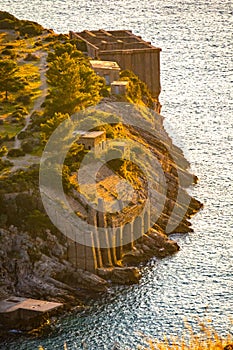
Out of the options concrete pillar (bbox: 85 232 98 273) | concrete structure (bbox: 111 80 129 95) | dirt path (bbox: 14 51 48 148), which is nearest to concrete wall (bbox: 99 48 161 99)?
dirt path (bbox: 14 51 48 148)

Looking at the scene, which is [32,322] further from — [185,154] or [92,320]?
[185,154]

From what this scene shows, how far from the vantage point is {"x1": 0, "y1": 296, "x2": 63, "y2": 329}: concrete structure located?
86938 millimetres

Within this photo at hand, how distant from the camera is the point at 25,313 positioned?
3423 inches

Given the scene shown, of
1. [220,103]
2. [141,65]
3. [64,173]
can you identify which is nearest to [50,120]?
[64,173]

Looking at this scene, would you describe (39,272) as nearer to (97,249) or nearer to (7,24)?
(97,249)

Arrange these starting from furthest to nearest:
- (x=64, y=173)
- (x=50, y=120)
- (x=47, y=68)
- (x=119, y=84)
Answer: (x=47, y=68) → (x=119, y=84) → (x=50, y=120) → (x=64, y=173)

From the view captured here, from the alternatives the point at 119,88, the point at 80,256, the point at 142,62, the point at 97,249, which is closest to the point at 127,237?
the point at 97,249

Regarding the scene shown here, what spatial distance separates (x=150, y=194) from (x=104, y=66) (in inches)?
1270

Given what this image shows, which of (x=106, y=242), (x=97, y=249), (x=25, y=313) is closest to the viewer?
(x=25, y=313)

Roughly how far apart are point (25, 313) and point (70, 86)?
41935 mm

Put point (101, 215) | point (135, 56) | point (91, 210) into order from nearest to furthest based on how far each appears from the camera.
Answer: point (91, 210) < point (101, 215) < point (135, 56)

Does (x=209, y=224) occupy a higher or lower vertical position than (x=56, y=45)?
lower

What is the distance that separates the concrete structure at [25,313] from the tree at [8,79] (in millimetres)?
46005

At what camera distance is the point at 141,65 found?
15350 cm
